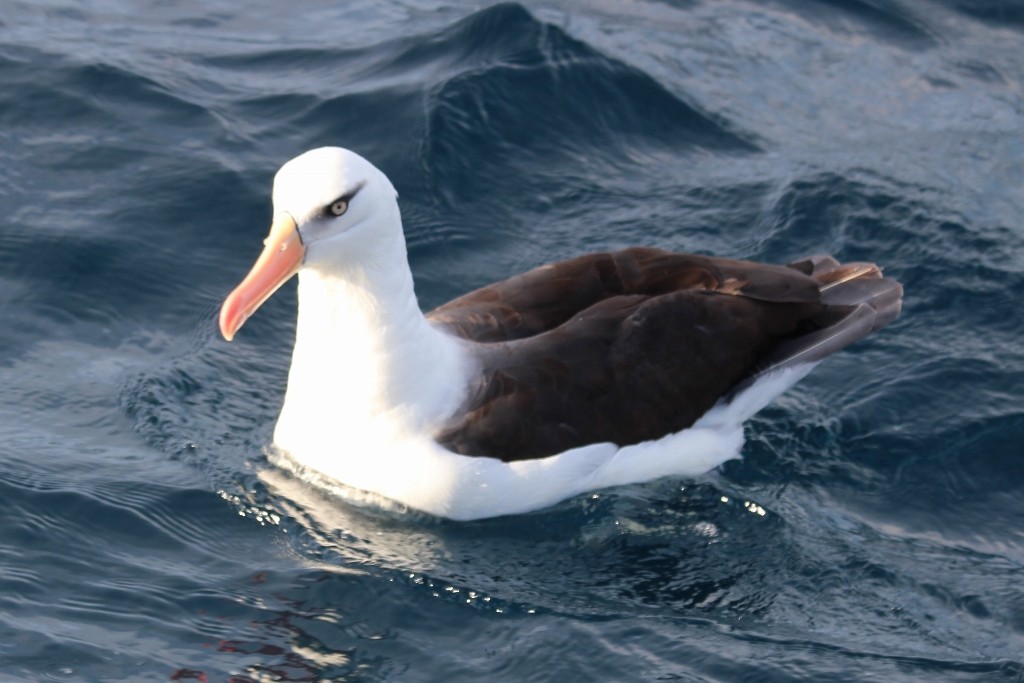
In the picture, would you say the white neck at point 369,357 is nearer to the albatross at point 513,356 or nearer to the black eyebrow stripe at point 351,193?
the albatross at point 513,356

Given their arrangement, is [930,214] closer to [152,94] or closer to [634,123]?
[634,123]

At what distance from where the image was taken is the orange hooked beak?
305 inches

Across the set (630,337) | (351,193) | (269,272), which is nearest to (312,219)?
(351,193)

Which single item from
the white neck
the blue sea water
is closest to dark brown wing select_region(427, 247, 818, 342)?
the white neck

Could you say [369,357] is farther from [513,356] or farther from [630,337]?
[630,337]

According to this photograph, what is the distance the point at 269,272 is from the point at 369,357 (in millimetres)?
884

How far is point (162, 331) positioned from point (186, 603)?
10.5ft

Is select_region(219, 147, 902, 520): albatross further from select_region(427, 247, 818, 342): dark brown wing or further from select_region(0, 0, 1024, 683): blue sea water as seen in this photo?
select_region(0, 0, 1024, 683): blue sea water

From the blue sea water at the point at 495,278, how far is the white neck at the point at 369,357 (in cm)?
51

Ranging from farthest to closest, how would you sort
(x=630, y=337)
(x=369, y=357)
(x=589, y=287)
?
(x=589, y=287), (x=630, y=337), (x=369, y=357)

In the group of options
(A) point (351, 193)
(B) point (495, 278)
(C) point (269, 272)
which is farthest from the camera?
(B) point (495, 278)

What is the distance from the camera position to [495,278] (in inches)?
447

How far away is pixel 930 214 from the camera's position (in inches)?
463

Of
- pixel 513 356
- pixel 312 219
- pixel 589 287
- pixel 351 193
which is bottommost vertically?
pixel 513 356
